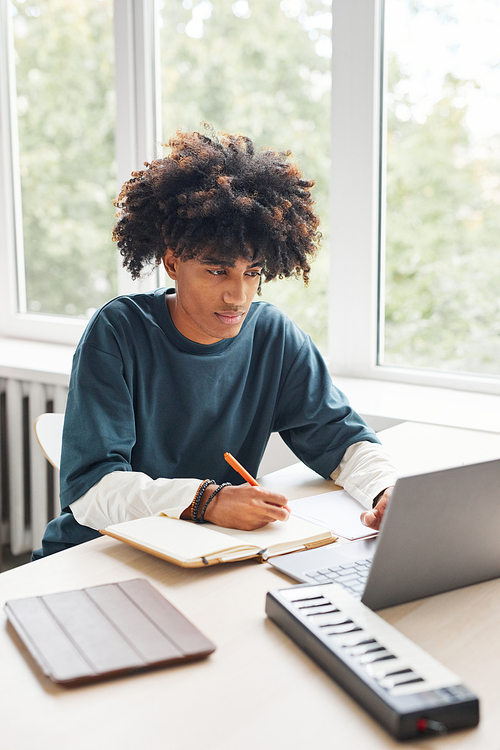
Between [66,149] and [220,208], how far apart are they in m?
1.65

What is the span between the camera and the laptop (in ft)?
2.57

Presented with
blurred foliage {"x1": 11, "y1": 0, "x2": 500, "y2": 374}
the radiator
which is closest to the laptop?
blurred foliage {"x1": 11, "y1": 0, "x2": 500, "y2": 374}

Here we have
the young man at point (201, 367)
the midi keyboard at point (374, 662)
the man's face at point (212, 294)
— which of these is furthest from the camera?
the man's face at point (212, 294)

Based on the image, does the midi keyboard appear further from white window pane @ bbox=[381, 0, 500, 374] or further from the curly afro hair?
white window pane @ bbox=[381, 0, 500, 374]

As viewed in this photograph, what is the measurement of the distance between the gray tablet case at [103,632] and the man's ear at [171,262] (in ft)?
2.24

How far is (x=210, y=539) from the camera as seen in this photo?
0.98m

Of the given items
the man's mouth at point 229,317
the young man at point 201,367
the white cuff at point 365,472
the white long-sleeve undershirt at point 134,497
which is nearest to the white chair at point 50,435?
the young man at point 201,367

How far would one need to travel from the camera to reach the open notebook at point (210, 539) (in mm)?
937

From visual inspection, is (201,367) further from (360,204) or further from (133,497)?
(360,204)

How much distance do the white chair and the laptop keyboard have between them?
2.52ft

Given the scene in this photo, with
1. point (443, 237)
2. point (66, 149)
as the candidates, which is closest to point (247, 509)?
point (443, 237)

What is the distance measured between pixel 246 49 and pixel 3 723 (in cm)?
204

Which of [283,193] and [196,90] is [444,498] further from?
[196,90]

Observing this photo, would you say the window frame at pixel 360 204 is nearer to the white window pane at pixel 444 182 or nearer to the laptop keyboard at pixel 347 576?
the white window pane at pixel 444 182
